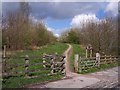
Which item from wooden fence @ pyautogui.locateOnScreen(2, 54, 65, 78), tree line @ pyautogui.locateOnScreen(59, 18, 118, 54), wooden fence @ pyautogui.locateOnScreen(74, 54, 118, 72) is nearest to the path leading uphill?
wooden fence @ pyautogui.locateOnScreen(2, 54, 65, 78)

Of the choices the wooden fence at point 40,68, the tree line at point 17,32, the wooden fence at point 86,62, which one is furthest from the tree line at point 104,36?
the wooden fence at point 40,68

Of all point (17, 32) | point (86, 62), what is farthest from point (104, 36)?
point (86, 62)

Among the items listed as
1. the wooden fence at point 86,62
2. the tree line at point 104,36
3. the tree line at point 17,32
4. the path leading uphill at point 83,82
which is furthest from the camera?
the tree line at point 104,36

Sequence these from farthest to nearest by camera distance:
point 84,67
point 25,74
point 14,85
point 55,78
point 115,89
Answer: point 84,67 → point 55,78 → point 25,74 → point 115,89 → point 14,85

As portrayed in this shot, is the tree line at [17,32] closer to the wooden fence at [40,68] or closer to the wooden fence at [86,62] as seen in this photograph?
the wooden fence at [86,62]

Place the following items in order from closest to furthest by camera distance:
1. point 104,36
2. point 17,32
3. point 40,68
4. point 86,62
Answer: point 40,68, point 86,62, point 104,36, point 17,32

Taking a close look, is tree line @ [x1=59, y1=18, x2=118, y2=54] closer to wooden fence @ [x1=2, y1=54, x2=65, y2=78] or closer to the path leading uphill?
wooden fence @ [x1=2, y1=54, x2=65, y2=78]

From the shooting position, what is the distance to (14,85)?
1227 centimetres

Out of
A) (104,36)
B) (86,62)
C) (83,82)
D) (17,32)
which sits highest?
(17,32)

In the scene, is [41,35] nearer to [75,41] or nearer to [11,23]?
[11,23]

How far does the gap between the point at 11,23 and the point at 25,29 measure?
13.7 ft

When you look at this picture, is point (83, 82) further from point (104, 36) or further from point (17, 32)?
point (17, 32)

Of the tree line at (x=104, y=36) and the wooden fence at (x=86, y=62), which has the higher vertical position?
the tree line at (x=104, y=36)

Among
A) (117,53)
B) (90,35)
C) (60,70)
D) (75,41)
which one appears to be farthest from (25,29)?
(75,41)
